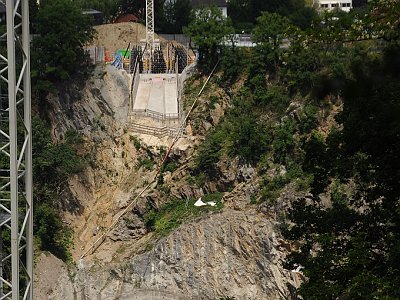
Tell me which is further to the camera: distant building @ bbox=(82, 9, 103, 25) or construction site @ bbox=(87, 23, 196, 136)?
distant building @ bbox=(82, 9, 103, 25)

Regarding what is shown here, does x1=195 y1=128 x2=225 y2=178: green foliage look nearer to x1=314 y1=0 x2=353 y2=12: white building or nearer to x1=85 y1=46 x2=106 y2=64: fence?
x1=85 y1=46 x2=106 y2=64: fence

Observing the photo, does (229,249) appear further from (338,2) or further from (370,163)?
(338,2)

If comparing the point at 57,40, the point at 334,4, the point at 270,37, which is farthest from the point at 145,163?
the point at 334,4

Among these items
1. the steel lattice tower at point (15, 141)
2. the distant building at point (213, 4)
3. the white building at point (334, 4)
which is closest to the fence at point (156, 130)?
the distant building at point (213, 4)

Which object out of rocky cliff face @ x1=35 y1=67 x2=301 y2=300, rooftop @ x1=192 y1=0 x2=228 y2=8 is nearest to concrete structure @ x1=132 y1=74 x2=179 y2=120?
rocky cliff face @ x1=35 y1=67 x2=301 y2=300

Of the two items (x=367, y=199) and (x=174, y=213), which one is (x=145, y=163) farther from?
(x=367, y=199)

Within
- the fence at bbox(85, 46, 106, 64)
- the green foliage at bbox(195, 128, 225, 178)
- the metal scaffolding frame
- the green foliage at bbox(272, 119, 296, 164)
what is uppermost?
the metal scaffolding frame

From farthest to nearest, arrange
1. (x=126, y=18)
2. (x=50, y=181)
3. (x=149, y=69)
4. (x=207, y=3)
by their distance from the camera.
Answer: (x=207, y=3)
(x=126, y=18)
(x=149, y=69)
(x=50, y=181)
